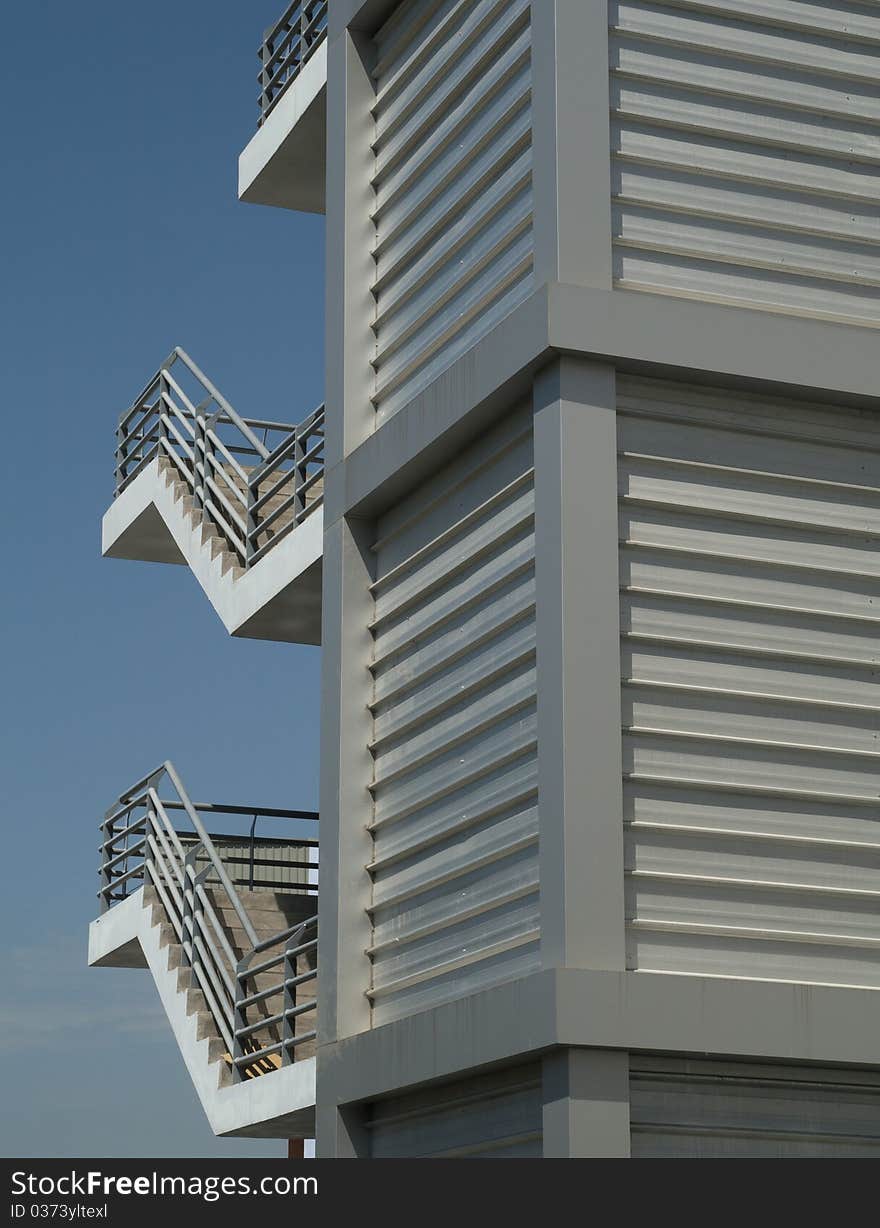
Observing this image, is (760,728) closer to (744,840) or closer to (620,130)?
(744,840)

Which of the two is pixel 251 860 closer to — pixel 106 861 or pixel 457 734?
pixel 106 861

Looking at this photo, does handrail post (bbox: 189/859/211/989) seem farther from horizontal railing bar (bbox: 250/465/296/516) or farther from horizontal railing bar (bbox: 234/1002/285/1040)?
horizontal railing bar (bbox: 250/465/296/516)

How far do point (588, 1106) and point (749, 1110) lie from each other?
0.96m

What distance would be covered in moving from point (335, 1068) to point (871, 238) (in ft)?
18.7

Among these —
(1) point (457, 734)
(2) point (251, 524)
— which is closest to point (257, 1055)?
(2) point (251, 524)

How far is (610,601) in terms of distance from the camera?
400 inches

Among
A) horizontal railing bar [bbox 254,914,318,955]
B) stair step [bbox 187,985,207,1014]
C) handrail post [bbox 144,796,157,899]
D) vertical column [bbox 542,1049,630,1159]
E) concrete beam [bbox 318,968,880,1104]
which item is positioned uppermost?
handrail post [bbox 144,796,157,899]

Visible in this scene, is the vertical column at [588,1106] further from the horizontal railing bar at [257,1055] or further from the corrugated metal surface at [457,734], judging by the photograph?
the horizontal railing bar at [257,1055]

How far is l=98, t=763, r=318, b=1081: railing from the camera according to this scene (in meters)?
15.4

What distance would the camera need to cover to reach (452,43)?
12695 mm

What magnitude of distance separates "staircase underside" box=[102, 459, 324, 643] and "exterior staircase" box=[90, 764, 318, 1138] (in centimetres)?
214

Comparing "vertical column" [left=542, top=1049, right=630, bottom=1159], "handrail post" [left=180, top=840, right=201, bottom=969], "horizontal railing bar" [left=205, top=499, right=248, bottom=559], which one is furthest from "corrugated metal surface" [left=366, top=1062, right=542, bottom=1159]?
"horizontal railing bar" [left=205, top=499, right=248, bottom=559]

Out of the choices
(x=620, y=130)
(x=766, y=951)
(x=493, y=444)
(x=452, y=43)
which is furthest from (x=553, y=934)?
(x=452, y=43)

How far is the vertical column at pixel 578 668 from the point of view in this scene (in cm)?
969
